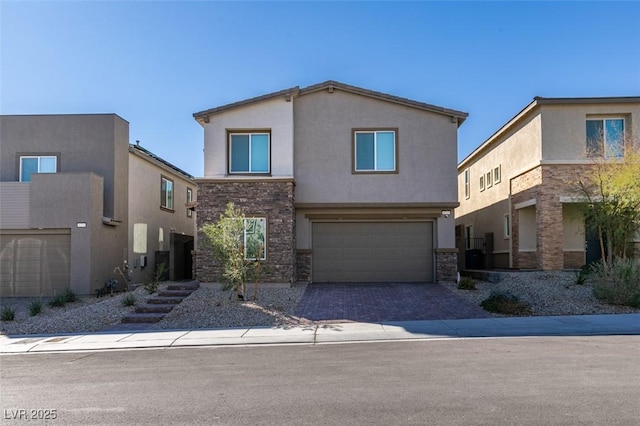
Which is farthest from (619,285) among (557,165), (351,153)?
(351,153)

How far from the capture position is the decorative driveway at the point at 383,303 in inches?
535

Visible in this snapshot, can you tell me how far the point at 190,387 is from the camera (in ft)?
24.1

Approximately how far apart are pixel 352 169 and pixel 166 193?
33.0 ft

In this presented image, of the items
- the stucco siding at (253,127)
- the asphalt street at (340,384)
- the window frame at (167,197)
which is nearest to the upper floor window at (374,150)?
the stucco siding at (253,127)

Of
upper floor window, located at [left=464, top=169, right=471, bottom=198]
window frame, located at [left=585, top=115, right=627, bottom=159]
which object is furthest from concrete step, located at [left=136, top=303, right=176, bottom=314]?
upper floor window, located at [left=464, top=169, right=471, bottom=198]

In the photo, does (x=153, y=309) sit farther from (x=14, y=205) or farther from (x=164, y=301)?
(x=14, y=205)

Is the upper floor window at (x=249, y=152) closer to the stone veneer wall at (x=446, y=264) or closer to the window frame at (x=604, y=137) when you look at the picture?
the stone veneer wall at (x=446, y=264)

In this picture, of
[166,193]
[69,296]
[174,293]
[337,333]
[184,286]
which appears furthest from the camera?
Result: [166,193]

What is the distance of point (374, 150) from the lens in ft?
63.0

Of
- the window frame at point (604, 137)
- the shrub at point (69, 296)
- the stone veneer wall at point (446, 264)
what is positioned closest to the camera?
the shrub at point (69, 296)

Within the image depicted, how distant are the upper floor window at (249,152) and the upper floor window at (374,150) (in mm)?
3370

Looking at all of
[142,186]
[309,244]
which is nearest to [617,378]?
[309,244]

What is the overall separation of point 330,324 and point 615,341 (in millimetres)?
6285

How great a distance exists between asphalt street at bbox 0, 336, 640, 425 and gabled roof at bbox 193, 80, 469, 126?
1038 centimetres
